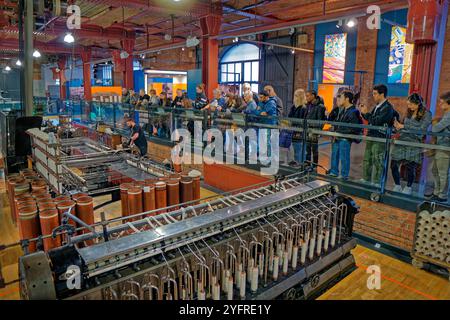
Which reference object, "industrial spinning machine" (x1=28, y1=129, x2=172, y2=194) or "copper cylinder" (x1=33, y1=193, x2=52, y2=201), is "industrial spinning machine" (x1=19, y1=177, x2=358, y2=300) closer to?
"copper cylinder" (x1=33, y1=193, x2=52, y2=201)

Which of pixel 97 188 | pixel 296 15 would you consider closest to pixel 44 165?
pixel 97 188

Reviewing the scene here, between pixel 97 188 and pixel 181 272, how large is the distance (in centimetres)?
237

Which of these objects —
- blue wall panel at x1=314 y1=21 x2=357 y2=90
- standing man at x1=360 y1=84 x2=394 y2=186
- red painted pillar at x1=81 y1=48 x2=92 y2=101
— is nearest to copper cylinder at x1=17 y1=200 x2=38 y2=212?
standing man at x1=360 y1=84 x2=394 y2=186

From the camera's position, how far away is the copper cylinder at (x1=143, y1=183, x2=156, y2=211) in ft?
10.6

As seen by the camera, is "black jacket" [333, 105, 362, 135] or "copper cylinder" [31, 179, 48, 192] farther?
"black jacket" [333, 105, 362, 135]

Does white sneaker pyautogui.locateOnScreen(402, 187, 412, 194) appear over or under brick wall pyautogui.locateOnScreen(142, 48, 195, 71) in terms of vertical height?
under

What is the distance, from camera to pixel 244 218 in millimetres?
2479

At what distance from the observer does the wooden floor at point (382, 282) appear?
10.9ft

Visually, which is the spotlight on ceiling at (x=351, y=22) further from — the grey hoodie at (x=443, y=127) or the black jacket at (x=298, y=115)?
the grey hoodie at (x=443, y=127)

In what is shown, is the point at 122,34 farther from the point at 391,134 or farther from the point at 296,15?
the point at 391,134

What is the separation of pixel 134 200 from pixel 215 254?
4.31 ft

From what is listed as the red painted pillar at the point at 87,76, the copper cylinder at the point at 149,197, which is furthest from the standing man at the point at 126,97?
the copper cylinder at the point at 149,197

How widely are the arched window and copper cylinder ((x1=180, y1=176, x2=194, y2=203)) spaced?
40.2 ft

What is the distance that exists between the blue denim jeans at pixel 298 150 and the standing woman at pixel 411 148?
148cm
